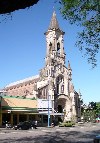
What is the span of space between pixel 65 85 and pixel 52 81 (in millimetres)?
5170

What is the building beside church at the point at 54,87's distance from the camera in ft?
191

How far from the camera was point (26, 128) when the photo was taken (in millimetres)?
42281

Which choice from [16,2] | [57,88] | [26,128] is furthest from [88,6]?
[57,88]

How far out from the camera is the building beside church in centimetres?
5818

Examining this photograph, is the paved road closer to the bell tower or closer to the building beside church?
the building beside church

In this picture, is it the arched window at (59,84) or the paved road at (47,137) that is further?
the arched window at (59,84)

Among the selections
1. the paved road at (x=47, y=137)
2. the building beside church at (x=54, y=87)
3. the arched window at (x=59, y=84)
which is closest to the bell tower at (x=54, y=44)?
the building beside church at (x=54, y=87)

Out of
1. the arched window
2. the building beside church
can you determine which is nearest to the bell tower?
the building beside church

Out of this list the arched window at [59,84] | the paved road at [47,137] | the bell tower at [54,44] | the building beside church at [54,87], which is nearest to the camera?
the paved road at [47,137]

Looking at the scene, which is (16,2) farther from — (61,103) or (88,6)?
(61,103)

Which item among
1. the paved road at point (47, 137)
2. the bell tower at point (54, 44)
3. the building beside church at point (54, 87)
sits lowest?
the paved road at point (47, 137)

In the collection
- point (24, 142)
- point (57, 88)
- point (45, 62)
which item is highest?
point (45, 62)

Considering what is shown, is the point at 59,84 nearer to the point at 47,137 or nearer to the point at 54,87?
the point at 54,87

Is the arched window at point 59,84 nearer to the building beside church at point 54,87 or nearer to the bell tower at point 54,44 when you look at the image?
the building beside church at point 54,87
